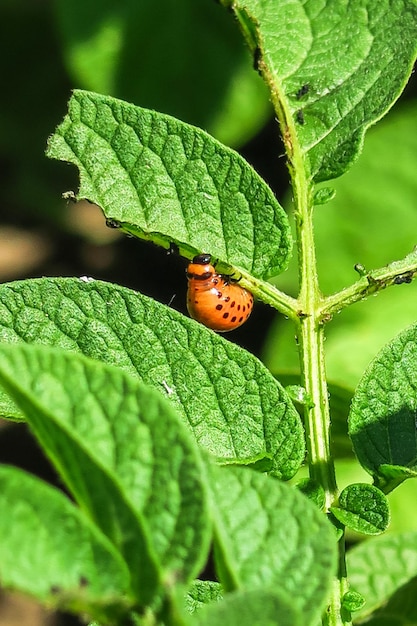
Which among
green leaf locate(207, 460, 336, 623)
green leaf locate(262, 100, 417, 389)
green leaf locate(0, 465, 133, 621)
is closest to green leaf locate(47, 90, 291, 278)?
green leaf locate(207, 460, 336, 623)

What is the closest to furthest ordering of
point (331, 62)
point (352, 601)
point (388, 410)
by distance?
point (352, 601) < point (388, 410) < point (331, 62)

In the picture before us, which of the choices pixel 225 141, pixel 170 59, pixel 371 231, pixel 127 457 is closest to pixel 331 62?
pixel 127 457


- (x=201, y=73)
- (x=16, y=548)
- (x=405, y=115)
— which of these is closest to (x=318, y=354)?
(x=16, y=548)

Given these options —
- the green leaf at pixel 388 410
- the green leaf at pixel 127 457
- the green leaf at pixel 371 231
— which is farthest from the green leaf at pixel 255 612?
the green leaf at pixel 371 231

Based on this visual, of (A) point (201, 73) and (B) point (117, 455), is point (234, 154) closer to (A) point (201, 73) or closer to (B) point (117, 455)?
(B) point (117, 455)

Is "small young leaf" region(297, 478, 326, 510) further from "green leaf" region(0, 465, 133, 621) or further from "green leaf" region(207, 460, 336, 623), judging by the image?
"green leaf" region(0, 465, 133, 621)

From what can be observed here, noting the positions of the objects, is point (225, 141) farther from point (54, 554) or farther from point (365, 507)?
point (54, 554)
